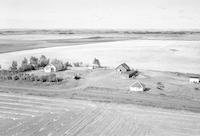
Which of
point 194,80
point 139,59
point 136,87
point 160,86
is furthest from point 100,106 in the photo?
point 139,59

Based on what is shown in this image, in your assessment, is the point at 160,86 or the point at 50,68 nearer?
the point at 160,86

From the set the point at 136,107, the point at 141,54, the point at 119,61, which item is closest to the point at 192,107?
the point at 136,107

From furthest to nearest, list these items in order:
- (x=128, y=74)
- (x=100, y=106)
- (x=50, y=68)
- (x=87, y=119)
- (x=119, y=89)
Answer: (x=50, y=68) < (x=128, y=74) < (x=119, y=89) < (x=100, y=106) < (x=87, y=119)

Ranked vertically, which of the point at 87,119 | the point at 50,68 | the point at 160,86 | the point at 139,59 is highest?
the point at 50,68

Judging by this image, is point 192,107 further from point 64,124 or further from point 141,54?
point 141,54

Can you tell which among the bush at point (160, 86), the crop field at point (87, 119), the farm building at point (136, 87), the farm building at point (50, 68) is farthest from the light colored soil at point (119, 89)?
the farm building at point (50, 68)

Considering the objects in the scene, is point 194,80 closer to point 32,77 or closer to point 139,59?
point 32,77

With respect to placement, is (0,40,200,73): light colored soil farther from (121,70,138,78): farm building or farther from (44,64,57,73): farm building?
(44,64,57,73): farm building

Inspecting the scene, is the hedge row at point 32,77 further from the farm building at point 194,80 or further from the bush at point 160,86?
the farm building at point 194,80

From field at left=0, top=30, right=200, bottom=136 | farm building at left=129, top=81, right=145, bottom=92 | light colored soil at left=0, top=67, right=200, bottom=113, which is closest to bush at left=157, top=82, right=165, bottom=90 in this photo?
field at left=0, top=30, right=200, bottom=136
